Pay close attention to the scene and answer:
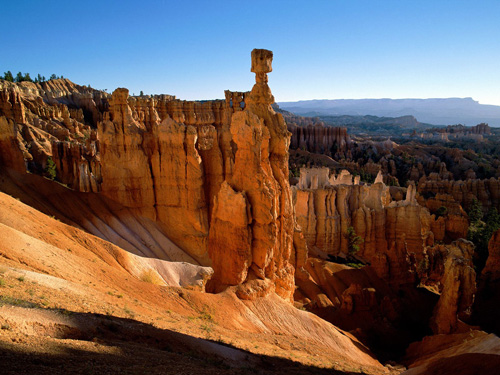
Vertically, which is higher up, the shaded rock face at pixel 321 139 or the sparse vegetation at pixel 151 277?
the shaded rock face at pixel 321 139

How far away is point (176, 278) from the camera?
18062 mm

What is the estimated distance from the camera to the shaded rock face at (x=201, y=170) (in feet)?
46.2

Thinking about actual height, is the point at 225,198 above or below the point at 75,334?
above

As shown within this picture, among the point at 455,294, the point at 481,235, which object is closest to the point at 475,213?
the point at 481,235

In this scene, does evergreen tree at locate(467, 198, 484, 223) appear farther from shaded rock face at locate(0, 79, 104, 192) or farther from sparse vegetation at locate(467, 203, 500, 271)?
shaded rock face at locate(0, 79, 104, 192)

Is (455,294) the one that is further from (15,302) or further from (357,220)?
(15,302)

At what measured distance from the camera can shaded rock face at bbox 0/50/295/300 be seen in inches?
554

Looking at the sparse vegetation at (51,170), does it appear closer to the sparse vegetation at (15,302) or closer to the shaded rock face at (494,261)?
the sparse vegetation at (15,302)

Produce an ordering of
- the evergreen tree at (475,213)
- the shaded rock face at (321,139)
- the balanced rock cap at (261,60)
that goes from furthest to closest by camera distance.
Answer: the shaded rock face at (321,139)
the evergreen tree at (475,213)
the balanced rock cap at (261,60)

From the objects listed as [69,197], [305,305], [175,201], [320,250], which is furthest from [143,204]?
[320,250]

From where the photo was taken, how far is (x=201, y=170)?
23.3 metres

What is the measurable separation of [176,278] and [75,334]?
11.5m

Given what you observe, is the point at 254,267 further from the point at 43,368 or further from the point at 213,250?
the point at 43,368

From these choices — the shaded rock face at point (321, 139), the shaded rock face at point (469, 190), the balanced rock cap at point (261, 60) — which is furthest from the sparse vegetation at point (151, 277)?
the shaded rock face at point (321, 139)
